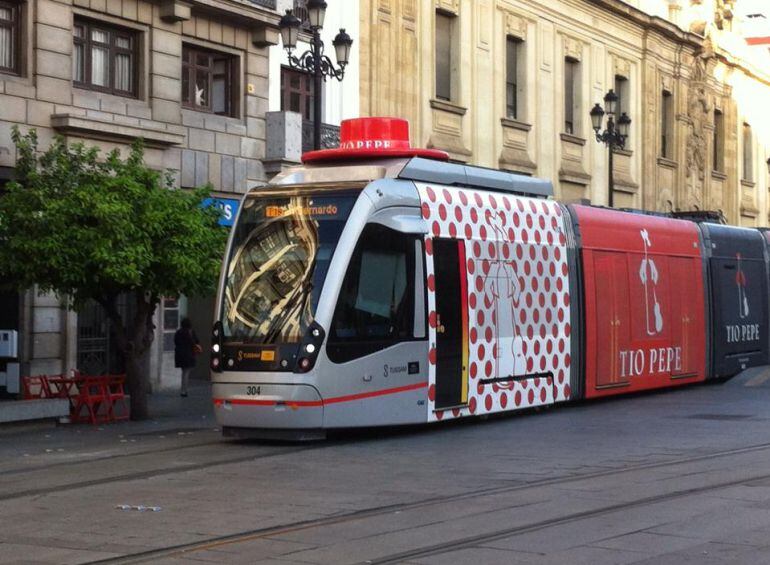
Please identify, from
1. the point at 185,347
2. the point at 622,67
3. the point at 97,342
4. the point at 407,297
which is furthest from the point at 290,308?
the point at 622,67

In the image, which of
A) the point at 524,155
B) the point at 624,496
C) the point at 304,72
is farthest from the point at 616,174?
the point at 624,496

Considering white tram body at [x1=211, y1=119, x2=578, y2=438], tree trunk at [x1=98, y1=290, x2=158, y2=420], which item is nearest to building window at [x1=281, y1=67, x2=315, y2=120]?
tree trunk at [x1=98, y1=290, x2=158, y2=420]

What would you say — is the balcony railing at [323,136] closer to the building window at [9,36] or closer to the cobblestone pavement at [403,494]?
the building window at [9,36]

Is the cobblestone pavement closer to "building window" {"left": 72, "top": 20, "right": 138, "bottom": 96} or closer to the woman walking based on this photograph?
the woman walking

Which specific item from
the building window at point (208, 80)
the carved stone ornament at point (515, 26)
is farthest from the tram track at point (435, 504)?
the carved stone ornament at point (515, 26)

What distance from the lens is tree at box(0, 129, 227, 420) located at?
19188 mm

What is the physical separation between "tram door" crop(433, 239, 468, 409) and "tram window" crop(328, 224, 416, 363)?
53cm

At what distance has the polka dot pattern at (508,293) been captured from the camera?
18.7 m

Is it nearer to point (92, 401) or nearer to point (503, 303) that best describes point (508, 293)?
point (503, 303)

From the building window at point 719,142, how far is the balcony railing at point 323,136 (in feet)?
84.5

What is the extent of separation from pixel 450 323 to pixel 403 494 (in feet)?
19.7

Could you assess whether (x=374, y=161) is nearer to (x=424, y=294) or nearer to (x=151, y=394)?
(x=424, y=294)

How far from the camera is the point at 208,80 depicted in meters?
28.5

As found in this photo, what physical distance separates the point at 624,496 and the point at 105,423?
10582 mm
